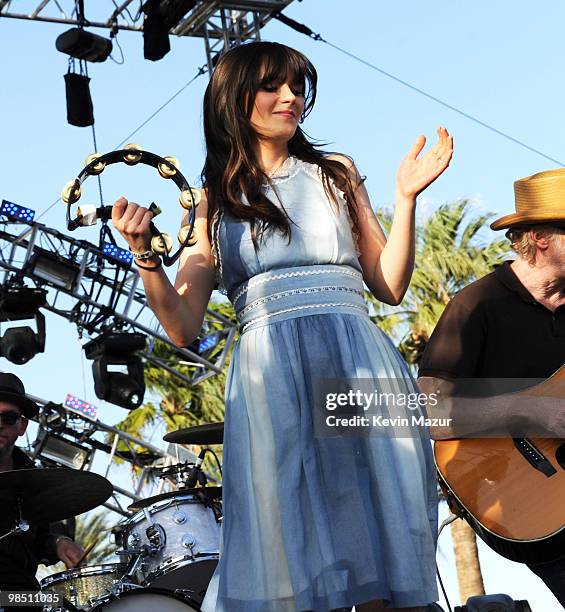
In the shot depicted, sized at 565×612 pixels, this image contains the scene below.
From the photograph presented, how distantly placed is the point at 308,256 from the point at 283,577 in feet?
2.77

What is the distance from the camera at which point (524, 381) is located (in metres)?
4.07

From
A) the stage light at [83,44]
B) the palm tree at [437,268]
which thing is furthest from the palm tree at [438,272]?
the stage light at [83,44]

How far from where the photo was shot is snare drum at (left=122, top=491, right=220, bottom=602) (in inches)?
238

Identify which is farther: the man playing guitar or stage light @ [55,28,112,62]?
stage light @ [55,28,112,62]

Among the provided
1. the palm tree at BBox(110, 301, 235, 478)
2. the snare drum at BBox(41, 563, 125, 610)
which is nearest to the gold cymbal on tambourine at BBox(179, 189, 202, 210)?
the snare drum at BBox(41, 563, 125, 610)

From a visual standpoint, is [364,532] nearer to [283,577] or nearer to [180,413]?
[283,577]

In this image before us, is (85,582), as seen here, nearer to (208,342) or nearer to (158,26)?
(158,26)

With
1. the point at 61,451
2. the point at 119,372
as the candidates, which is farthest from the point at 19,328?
the point at 61,451

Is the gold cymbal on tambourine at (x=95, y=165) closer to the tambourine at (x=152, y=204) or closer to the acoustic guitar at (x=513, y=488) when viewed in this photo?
the tambourine at (x=152, y=204)

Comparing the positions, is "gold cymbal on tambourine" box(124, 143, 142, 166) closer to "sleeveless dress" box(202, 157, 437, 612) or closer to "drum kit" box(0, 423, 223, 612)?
"sleeveless dress" box(202, 157, 437, 612)

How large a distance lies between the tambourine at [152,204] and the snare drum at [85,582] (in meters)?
3.32

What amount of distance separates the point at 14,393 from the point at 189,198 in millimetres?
3640

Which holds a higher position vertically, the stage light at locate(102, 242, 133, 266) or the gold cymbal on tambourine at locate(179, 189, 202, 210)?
the stage light at locate(102, 242, 133, 266)

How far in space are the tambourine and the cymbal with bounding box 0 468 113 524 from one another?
213 cm
